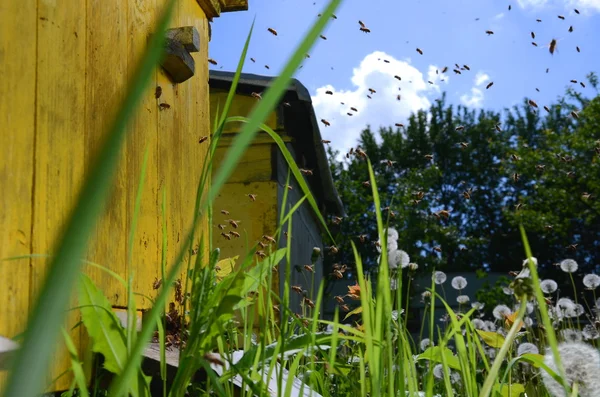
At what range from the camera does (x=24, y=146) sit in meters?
1.92

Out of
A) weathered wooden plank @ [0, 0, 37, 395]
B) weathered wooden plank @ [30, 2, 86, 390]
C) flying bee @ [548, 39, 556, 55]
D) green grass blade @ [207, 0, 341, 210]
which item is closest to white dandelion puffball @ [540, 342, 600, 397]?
green grass blade @ [207, 0, 341, 210]

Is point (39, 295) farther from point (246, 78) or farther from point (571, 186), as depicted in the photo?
point (571, 186)

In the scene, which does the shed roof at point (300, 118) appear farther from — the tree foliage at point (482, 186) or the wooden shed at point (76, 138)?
the tree foliage at point (482, 186)

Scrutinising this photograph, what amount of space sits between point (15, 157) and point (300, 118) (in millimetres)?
7149

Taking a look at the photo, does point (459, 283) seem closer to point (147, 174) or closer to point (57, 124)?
point (147, 174)

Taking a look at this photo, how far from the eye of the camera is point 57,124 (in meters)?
2.12

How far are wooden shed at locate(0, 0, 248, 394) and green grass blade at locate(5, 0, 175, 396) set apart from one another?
3.34 ft

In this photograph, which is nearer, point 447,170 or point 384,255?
point 384,255

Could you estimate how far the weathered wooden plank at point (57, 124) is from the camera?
6.51 feet

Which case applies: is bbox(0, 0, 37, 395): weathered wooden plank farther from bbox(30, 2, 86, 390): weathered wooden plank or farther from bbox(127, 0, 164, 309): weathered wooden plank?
bbox(127, 0, 164, 309): weathered wooden plank

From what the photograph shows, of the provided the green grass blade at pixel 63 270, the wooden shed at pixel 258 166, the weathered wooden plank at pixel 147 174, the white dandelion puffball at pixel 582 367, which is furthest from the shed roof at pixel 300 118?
the green grass blade at pixel 63 270

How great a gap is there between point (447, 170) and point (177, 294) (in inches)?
1356

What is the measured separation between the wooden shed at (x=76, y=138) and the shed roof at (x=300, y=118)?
375cm

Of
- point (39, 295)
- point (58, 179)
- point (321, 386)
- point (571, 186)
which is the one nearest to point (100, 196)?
point (39, 295)
